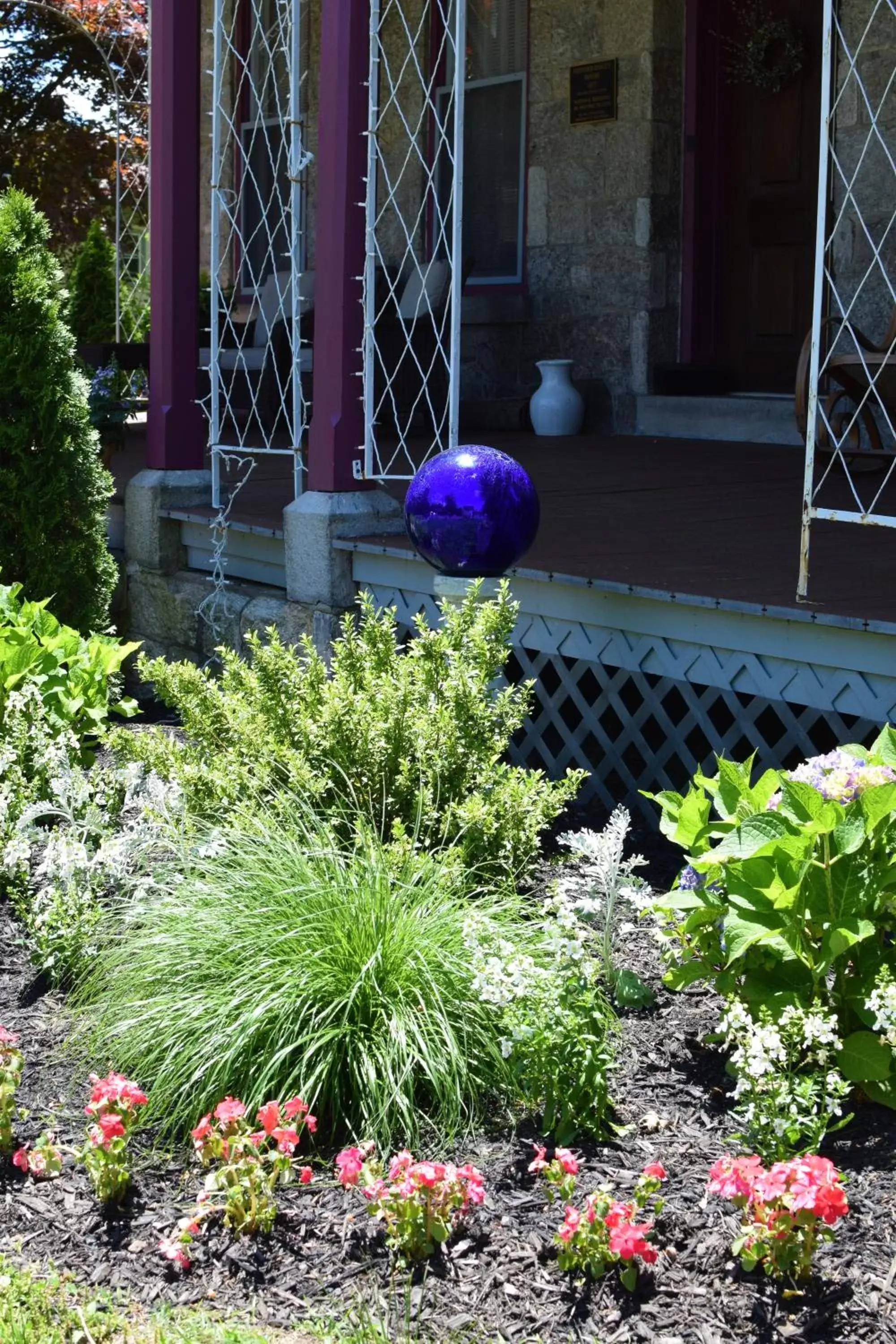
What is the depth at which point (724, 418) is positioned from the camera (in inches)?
356

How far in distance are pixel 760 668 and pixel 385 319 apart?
5.95m

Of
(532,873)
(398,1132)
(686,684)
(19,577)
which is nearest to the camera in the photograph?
(398,1132)

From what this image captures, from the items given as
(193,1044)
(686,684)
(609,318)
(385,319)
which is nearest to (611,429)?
(609,318)

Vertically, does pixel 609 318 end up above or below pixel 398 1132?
above

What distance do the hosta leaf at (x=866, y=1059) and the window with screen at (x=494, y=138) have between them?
7878mm

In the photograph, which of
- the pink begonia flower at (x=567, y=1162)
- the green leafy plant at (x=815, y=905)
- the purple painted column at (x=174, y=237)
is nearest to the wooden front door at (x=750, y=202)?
the purple painted column at (x=174, y=237)

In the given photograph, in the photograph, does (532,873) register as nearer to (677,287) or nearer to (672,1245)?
(672,1245)

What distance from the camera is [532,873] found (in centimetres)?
417

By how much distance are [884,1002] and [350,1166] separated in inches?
38.9

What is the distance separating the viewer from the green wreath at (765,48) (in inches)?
342

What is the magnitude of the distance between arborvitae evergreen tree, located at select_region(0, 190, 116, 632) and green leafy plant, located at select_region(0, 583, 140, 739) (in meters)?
0.55

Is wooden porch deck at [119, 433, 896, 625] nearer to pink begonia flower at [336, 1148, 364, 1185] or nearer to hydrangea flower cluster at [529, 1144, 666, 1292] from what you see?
hydrangea flower cluster at [529, 1144, 666, 1292]

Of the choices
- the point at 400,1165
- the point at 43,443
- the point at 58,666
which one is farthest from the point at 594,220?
the point at 400,1165

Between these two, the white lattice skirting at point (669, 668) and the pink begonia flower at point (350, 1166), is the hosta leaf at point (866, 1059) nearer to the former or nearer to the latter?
the pink begonia flower at point (350, 1166)
